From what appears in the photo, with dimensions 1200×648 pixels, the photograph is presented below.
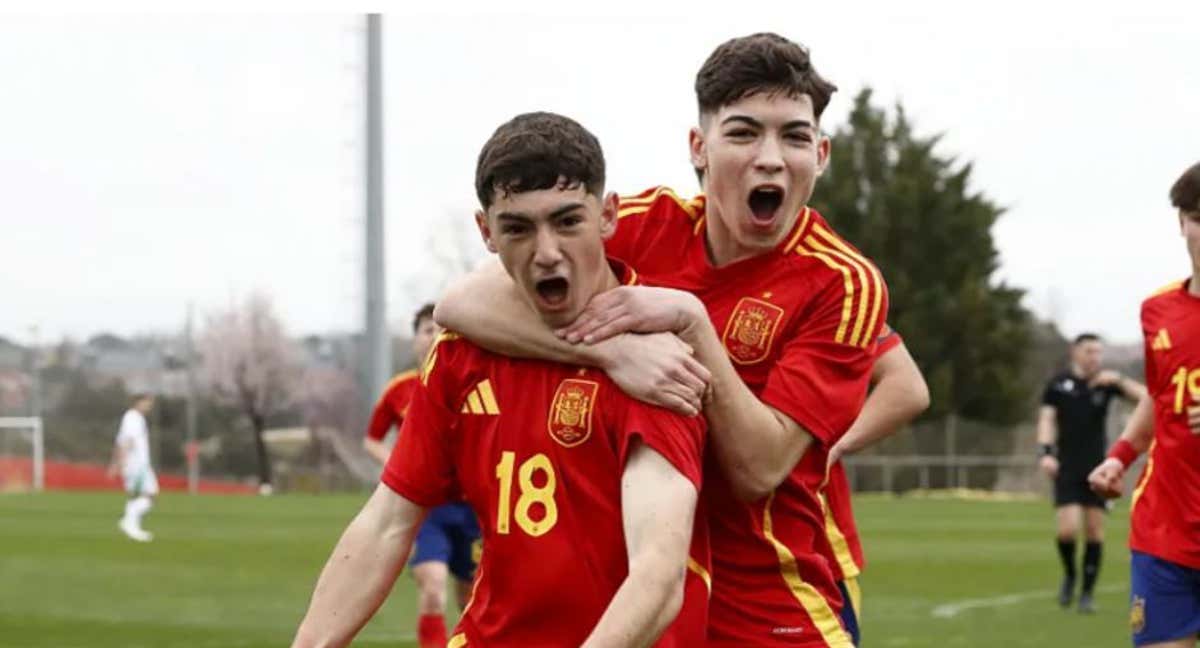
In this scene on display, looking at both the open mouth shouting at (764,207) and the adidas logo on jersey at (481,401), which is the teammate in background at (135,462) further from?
the adidas logo on jersey at (481,401)

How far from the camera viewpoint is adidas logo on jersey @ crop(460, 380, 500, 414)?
408cm

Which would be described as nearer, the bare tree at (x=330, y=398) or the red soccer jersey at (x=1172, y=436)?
the red soccer jersey at (x=1172, y=436)

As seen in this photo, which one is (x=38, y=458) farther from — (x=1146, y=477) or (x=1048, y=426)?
(x=1146, y=477)

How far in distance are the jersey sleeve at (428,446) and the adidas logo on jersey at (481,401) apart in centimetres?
5

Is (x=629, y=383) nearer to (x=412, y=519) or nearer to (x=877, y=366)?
(x=412, y=519)

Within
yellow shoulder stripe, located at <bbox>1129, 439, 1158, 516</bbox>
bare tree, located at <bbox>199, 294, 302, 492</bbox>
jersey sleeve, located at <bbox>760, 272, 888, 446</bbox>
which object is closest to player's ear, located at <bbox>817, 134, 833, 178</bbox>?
jersey sleeve, located at <bbox>760, 272, 888, 446</bbox>

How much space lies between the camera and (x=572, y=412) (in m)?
3.99

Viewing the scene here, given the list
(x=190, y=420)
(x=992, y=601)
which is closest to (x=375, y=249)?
(x=992, y=601)

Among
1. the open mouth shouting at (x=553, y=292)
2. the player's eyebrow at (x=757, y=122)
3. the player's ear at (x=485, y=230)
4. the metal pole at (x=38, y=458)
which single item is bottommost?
the metal pole at (x=38, y=458)

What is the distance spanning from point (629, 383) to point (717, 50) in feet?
3.42

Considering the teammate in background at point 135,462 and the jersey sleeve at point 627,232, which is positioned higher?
the jersey sleeve at point 627,232

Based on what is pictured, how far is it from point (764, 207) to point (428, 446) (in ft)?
3.24

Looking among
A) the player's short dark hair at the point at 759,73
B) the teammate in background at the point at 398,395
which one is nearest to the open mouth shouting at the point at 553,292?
the player's short dark hair at the point at 759,73

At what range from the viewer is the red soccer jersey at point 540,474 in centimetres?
395
